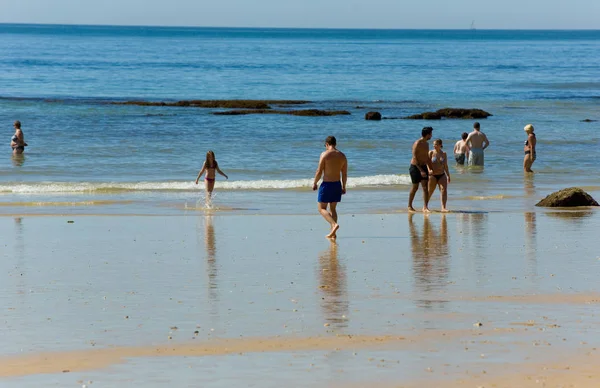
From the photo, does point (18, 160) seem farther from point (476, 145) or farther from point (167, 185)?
point (476, 145)

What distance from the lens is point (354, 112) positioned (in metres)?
42.8

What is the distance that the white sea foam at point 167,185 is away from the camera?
800 inches

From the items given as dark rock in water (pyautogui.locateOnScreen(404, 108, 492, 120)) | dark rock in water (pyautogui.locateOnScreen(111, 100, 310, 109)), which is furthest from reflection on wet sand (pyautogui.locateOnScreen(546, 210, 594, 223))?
dark rock in water (pyautogui.locateOnScreen(111, 100, 310, 109))

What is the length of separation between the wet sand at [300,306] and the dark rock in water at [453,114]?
26114 millimetres

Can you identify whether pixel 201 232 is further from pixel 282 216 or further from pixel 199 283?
pixel 199 283

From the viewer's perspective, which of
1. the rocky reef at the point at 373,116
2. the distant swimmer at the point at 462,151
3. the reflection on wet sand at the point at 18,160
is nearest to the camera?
the distant swimmer at the point at 462,151

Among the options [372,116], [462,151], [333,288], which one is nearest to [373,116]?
[372,116]

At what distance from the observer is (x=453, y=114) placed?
41.2m

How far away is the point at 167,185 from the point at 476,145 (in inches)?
308

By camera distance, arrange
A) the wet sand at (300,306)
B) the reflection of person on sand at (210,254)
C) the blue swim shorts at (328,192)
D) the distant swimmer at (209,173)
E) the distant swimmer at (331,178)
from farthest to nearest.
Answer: the distant swimmer at (209,173) < the blue swim shorts at (328,192) < the distant swimmer at (331,178) < the reflection of person on sand at (210,254) < the wet sand at (300,306)

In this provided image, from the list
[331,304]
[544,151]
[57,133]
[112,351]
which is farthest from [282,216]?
[57,133]

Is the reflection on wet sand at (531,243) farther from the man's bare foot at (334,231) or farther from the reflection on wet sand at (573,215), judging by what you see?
the man's bare foot at (334,231)

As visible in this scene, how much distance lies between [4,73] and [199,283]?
2651 inches

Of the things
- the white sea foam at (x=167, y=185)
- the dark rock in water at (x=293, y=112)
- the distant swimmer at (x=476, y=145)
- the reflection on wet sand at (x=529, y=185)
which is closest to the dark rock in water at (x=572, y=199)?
the reflection on wet sand at (x=529, y=185)
